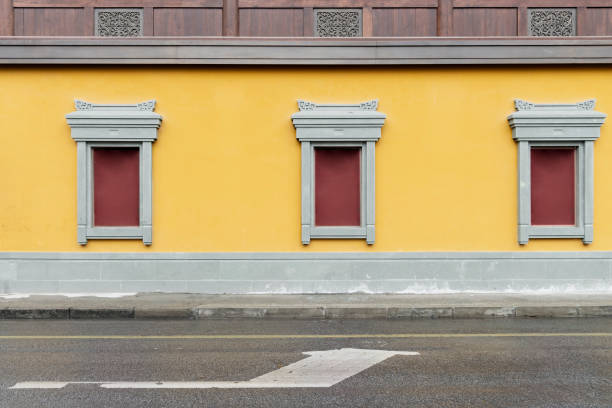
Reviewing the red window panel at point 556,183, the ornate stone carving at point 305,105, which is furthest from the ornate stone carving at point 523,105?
the ornate stone carving at point 305,105

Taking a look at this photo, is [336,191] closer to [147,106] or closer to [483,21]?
[147,106]

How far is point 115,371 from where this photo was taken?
6.32 meters

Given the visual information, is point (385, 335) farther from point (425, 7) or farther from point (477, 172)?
point (425, 7)

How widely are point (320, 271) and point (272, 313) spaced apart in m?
1.88

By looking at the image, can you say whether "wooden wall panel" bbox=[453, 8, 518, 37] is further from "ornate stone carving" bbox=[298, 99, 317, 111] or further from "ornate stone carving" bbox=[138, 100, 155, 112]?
A: "ornate stone carving" bbox=[138, 100, 155, 112]

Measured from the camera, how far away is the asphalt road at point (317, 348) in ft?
17.7

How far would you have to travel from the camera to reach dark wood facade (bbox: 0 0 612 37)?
1174cm

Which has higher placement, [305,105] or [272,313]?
[305,105]

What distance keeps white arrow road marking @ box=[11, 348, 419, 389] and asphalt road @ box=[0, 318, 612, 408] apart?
11cm

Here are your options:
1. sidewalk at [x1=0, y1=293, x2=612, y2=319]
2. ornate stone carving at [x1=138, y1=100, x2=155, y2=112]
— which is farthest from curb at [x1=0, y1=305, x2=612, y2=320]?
ornate stone carving at [x1=138, y1=100, x2=155, y2=112]

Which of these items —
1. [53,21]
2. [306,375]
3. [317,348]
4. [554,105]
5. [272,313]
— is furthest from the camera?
[53,21]

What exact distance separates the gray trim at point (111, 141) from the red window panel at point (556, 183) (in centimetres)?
666

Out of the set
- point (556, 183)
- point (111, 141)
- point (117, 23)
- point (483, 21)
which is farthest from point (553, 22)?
point (111, 141)

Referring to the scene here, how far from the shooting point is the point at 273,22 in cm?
A: 1181
